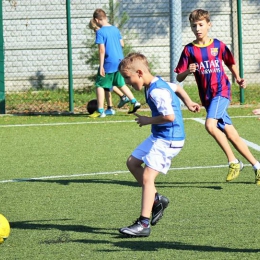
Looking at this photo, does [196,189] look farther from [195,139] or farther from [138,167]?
[195,139]

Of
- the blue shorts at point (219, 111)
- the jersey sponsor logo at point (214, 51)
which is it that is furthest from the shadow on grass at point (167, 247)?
the jersey sponsor logo at point (214, 51)

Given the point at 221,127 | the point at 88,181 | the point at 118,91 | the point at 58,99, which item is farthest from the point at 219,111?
the point at 58,99

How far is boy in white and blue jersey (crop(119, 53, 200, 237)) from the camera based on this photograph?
20.4ft

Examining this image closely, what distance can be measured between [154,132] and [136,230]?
2.73ft

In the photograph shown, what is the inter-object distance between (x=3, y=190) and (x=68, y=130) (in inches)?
186

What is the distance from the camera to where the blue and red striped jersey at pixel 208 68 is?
869 cm

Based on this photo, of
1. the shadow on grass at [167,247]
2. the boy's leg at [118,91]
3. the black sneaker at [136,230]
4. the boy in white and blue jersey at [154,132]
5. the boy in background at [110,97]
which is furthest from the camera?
the boy's leg at [118,91]

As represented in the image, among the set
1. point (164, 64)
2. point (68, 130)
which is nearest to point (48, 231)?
point (68, 130)

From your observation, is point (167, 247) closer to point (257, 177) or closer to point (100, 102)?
point (257, 177)

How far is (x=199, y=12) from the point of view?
8477 mm

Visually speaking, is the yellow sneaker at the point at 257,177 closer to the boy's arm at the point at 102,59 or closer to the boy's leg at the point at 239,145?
the boy's leg at the point at 239,145

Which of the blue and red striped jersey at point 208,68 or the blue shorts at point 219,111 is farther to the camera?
the blue and red striped jersey at point 208,68

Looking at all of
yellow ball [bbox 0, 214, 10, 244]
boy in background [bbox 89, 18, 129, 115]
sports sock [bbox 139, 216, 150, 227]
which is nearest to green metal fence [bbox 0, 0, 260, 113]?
boy in background [bbox 89, 18, 129, 115]

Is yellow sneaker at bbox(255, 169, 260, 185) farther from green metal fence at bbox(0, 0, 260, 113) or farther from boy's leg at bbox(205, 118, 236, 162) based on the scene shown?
green metal fence at bbox(0, 0, 260, 113)
